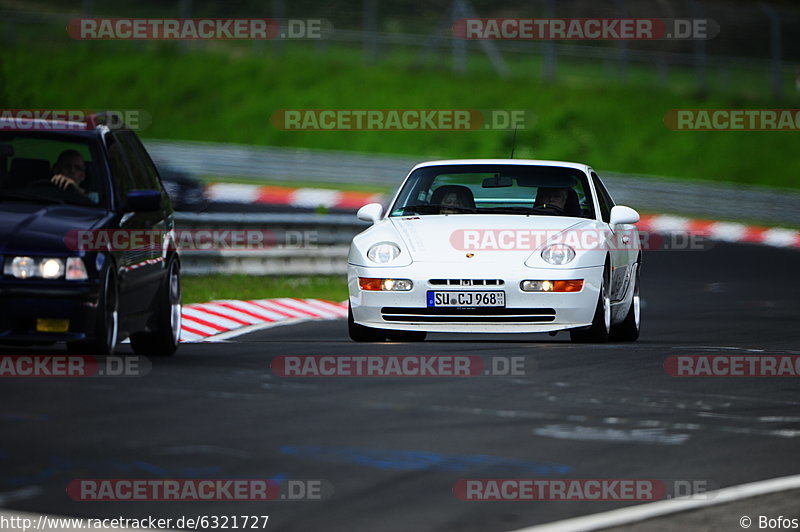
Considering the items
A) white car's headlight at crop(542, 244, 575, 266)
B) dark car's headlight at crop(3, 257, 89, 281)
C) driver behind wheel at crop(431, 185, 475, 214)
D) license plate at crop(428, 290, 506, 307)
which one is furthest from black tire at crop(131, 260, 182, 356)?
white car's headlight at crop(542, 244, 575, 266)

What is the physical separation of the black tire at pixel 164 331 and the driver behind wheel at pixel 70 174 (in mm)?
993

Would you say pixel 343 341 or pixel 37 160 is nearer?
pixel 37 160

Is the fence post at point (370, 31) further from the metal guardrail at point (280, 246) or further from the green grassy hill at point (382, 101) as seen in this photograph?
the metal guardrail at point (280, 246)

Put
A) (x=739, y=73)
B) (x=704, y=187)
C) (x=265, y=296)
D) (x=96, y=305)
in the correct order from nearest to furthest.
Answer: (x=96, y=305) < (x=265, y=296) < (x=704, y=187) < (x=739, y=73)

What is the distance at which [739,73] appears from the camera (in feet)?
154

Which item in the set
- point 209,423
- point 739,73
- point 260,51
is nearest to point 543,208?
point 209,423

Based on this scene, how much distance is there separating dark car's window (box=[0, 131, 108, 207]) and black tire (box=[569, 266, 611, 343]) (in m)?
3.71

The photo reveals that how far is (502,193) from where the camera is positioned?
13.1 m

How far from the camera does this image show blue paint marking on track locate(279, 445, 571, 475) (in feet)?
23.5

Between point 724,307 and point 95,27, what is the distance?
3280cm

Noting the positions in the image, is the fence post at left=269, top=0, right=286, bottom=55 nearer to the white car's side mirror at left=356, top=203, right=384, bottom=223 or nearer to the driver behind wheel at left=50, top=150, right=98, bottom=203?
the white car's side mirror at left=356, top=203, right=384, bottom=223

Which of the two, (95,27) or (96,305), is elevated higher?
Result: (95,27)

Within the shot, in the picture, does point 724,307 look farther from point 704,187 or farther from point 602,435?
point 704,187

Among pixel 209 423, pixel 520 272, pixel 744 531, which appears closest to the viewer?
pixel 744 531
